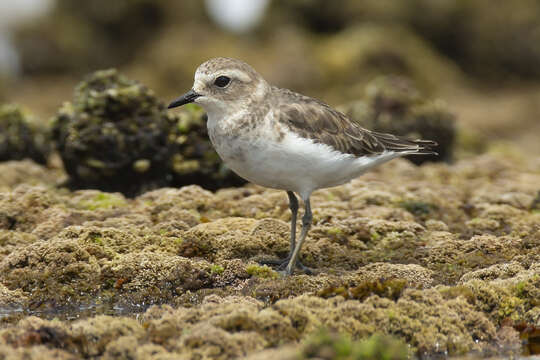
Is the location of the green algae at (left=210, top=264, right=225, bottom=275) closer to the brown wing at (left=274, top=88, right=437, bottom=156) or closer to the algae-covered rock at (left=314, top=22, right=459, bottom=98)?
the brown wing at (left=274, top=88, right=437, bottom=156)

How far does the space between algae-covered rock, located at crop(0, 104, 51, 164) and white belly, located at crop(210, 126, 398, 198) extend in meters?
5.87

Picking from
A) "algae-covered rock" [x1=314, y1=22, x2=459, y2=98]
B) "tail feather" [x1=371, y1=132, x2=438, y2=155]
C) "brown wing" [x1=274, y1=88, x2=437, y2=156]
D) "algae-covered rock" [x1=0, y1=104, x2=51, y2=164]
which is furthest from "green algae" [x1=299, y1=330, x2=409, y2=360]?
"algae-covered rock" [x1=314, y1=22, x2=459, y2=98]

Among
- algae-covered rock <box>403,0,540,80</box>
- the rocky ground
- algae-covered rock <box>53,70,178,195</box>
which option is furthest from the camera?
algae-covered rock <box>403,0,540,80</box>

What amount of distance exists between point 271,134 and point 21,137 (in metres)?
6.82

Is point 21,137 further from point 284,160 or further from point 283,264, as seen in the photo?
point 284,160

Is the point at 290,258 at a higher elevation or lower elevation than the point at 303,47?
lower

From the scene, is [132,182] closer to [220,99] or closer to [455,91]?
[220,99]

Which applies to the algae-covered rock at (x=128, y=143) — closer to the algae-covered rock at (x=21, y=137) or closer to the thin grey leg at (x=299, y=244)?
the algae-covered rock at (x=21, y=137)

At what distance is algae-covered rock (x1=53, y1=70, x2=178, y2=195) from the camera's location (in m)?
10.9

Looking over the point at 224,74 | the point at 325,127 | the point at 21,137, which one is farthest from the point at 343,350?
the point at 21,137

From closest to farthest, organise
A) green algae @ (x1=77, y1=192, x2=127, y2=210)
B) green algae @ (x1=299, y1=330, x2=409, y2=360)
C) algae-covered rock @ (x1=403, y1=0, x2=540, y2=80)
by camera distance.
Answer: green algae @ (x1=299, y1=330, x2=409, y2=360)
green algae @ (x1=77, y1=192, x2=127, y2=210)
algae-covered rock @ (x1=403, y1=0, x2=540, y2=80)

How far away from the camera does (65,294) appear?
7.17 m

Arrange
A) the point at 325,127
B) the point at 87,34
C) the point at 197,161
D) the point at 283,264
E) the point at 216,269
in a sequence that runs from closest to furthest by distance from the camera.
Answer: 1. the point at 216,269
2. the point at 283,264
3. the point at 325,127
4. the point at 197,161
5. the point at 87,34

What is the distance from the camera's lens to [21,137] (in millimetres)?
12711
